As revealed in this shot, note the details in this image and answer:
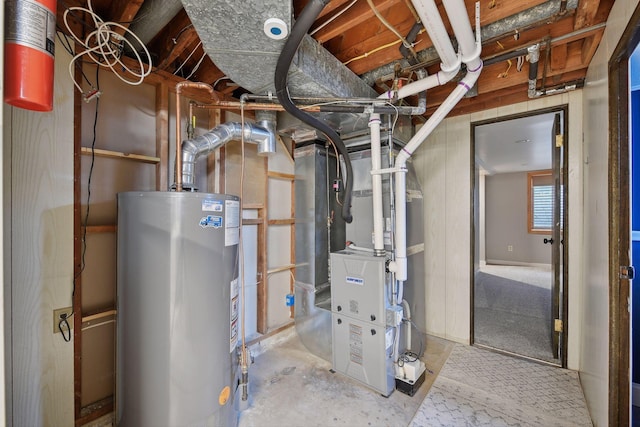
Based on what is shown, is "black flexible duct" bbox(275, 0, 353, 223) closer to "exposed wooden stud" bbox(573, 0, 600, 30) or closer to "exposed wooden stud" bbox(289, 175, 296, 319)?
"exposed wooden stud" bbox(289, 175, 296, 319)

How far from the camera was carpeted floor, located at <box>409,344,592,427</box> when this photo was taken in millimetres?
1712

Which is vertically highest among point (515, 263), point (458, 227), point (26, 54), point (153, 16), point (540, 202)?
point (153, 16)

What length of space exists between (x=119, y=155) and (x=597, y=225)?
9.89 ft

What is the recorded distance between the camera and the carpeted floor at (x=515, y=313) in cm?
264

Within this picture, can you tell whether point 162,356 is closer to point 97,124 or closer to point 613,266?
point 97,124

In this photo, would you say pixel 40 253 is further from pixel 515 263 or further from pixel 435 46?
pixel 515 263

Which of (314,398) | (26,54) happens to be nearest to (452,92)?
(26,54)

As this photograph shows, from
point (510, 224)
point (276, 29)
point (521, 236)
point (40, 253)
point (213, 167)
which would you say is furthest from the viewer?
point (510, 224)

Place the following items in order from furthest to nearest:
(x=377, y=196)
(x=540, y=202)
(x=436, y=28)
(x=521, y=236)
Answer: (x=521, y=236)
(x=540, y=202)
(x=377, y=196)
(x=436, y=28)

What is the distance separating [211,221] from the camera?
4.60ft

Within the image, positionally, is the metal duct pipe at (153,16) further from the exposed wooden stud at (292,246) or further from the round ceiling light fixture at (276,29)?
the exposed wooden stud at (292,246)

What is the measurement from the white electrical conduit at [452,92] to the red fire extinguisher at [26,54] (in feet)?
4.55

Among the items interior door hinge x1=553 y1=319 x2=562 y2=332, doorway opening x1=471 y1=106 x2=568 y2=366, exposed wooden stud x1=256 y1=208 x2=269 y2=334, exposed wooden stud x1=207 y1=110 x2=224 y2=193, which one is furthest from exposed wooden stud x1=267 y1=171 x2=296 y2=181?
interior door hinge x1=553 y1=319 x2=562 y2=332

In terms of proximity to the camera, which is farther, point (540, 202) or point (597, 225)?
point (540, 202)
